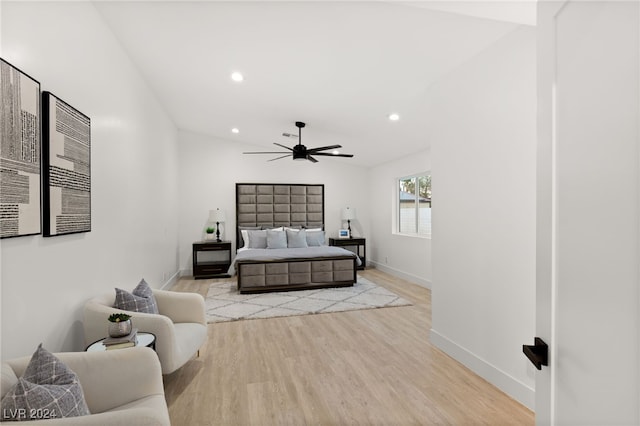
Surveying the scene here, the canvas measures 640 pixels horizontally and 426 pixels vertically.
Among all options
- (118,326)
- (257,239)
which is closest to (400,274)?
(257,239)


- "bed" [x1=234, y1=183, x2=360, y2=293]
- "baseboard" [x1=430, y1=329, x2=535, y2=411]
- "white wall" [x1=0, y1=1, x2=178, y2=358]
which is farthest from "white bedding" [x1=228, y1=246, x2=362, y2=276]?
"baseboard" [x1=430, y1=329, x2=535, y2=411]

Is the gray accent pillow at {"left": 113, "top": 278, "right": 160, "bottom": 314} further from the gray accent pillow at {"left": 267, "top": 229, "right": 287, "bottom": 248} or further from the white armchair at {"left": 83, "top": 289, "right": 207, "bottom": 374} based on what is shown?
the gray accent pillow at {"left": 267, "top": 229, "right": 287, "bottom": 248}

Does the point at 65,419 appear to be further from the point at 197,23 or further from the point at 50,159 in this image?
the point at 197,23

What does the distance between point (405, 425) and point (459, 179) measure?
1882 millimetres

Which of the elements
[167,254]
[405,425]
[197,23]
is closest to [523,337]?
[405,425]

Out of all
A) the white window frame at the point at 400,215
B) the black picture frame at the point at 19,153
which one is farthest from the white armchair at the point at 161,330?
the white window frame at the point at 400,215

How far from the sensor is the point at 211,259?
6.52 m

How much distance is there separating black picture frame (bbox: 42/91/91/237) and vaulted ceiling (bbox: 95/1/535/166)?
1069 millimetres

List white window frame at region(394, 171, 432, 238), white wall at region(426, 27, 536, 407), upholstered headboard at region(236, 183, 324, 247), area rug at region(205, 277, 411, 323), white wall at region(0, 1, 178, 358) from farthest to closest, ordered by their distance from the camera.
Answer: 1. upholstered headboard at region(236, 183, 324, 247)
2. white window frame at region(394, 171, 432, 238)
3. area rug at region(205, 277, 411, 323)
4. white wall at region(426, 27, 536, 407)
5. white wall at region(0, 1, 178, 358)

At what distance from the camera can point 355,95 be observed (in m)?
3.58

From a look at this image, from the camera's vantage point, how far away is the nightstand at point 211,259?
20.2 feet

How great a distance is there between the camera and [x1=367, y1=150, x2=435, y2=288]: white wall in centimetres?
554

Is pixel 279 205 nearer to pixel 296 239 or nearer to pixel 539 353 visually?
pixel 296 239

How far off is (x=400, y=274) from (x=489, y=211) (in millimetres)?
3945
